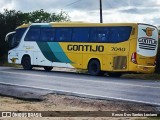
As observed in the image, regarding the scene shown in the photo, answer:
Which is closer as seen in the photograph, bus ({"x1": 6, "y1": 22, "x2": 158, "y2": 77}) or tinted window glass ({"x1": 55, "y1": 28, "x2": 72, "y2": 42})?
bus ({"x1": 6, "y1": 22, "x2": 158, "y2": 77})

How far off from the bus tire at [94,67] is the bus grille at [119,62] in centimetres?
112

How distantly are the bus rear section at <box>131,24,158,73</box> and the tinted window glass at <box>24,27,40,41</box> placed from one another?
7.58 m

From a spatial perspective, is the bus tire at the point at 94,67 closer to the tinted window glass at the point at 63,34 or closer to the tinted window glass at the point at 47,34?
the tinted window glass at the point at 63,34

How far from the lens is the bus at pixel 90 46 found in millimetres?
21062

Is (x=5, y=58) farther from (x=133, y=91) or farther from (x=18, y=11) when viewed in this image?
(x=133, y=91)

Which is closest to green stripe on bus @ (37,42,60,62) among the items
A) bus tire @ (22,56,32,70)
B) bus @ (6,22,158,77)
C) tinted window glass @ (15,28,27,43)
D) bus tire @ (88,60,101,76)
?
bus @ (6,22,158,77)

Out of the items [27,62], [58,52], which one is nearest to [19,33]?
[27,62]

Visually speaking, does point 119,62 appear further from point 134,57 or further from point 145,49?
point 145,49

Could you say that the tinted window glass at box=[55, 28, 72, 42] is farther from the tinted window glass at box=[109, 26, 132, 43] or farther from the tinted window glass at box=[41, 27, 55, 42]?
the tinted window glass at box=[109, 26, 132, 43]

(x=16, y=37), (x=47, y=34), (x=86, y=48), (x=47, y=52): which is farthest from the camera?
(x=16, y=37)

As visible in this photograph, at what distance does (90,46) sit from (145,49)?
3248 millimetres

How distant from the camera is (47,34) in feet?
83.6

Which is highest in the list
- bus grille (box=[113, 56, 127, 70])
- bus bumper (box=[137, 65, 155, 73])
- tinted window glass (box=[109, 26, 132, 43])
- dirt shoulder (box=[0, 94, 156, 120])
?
tinted window glass (box=[109, 26, 132, 43])

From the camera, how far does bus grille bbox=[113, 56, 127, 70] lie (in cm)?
2120
